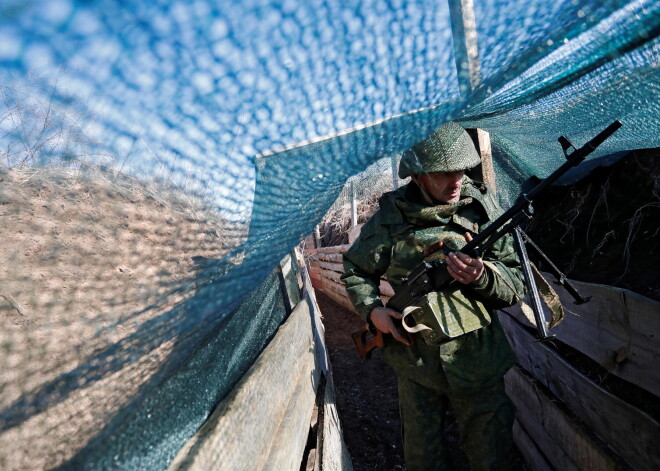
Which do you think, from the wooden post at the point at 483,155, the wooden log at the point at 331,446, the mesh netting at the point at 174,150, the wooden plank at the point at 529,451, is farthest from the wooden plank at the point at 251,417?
the wooden post at the point at 483,155

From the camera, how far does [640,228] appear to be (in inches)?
99.1

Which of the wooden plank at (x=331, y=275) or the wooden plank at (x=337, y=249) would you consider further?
the wooden plank at (x=331, y=275)

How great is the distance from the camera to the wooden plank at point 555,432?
6.01 feet

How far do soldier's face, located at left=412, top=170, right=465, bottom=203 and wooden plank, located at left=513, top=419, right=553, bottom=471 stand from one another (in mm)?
1697

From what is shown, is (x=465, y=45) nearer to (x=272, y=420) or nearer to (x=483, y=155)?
(x=272, y=420)

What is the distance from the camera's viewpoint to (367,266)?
2527mm

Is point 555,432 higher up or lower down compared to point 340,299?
higher up

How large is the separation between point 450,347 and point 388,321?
349 mm

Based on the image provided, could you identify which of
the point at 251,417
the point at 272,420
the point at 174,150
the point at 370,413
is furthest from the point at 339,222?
the point at 174,150

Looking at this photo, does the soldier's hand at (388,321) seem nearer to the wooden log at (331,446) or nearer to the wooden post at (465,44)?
the wooden log at (331,446)

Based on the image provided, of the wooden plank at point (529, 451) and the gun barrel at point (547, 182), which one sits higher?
the gun barrel at point (547, 182)

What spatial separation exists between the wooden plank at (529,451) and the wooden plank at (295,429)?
146 cm

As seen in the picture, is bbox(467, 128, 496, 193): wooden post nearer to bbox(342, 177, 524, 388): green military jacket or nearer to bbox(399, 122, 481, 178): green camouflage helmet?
bbox(342, 177, 524, 388): green military jacket


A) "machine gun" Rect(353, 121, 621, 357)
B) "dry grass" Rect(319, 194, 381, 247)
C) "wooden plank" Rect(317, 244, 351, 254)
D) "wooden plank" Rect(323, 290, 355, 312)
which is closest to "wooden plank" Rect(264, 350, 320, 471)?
"machine gun" Rect(353, 121, 621, 357)
